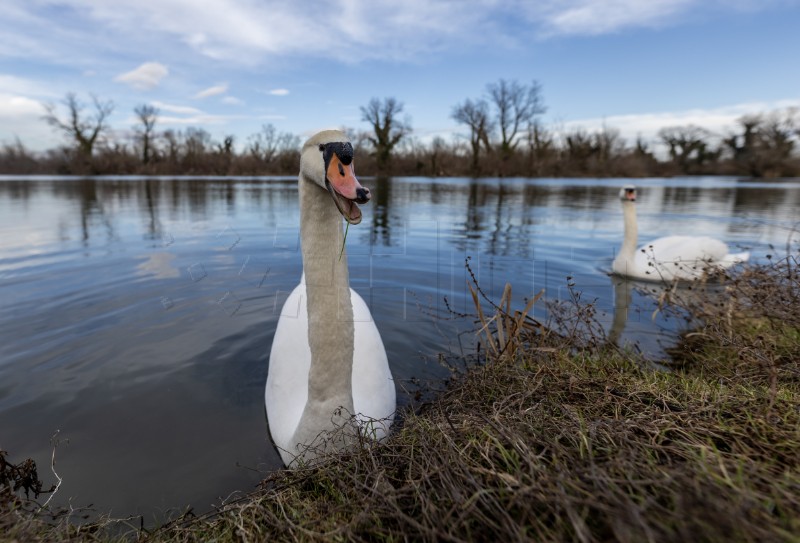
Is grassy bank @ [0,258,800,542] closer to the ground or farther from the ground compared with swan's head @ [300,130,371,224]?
closer to the ground

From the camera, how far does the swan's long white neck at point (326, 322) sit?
8.61 feet

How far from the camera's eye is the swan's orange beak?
6.57 ft

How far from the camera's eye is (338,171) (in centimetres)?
213

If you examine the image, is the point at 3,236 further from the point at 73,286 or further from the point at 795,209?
the point at 795,209

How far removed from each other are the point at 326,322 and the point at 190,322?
3.83 metres

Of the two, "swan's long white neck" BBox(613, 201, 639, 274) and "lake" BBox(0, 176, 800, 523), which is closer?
"lake" BBox(0, 176, 800, 523)

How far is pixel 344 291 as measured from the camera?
2.67 m

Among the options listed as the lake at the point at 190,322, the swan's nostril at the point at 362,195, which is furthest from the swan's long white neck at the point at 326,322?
the swan's nostril at the point at 362,195

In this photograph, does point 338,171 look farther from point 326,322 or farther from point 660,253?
point 660,253

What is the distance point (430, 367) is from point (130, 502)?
2844mm

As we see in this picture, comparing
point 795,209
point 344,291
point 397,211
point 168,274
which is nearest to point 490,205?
point 397,211

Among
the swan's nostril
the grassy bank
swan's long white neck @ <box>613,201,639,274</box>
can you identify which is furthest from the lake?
the swan's nostril

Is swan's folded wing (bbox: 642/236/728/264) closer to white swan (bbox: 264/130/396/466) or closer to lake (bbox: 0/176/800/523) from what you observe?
lake (bbox: 0/176/800/523)

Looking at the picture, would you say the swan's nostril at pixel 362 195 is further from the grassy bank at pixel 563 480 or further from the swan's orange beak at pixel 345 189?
the grassy bank at pixel 563 480
